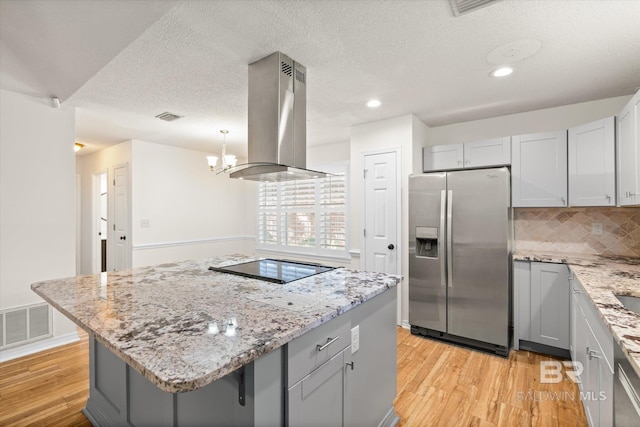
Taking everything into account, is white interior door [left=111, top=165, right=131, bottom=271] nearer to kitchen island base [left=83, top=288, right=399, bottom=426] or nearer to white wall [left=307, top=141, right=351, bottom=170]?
white wall [left=307, top=141, right=351, bottom=170]

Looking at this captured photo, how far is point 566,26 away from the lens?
68.1 inches

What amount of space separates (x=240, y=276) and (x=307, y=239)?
9.38 ft

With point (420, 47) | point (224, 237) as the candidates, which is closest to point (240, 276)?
point (420, 47)

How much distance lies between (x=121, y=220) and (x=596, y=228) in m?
5.92

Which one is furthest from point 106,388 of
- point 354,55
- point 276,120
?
point 354,55

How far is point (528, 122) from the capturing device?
320 cm

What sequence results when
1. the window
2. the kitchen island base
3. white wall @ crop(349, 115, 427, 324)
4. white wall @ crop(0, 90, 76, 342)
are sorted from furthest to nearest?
the window < white wall @ crop(349, 115, 427, 324) < white wall @ crop(0, 90, 76, 342) < the kitchen island base

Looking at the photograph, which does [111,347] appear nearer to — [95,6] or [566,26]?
[95,6]

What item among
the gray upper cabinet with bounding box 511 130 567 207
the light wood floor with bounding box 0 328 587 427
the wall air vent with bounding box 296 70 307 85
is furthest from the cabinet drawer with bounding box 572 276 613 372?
the wall air vent with bounding box 296 70 307 85

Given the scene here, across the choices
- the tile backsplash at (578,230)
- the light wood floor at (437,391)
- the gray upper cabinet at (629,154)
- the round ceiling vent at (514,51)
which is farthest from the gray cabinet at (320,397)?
the tile backsplash at (578,230)

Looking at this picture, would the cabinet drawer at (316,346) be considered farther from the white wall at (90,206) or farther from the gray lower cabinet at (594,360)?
the white wall at (90,206)

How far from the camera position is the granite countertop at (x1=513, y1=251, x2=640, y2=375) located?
1.11 m

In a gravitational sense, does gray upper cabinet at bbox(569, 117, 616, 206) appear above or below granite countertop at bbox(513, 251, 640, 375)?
above

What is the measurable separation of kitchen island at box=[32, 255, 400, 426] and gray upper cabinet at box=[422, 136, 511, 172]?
2.03 m
